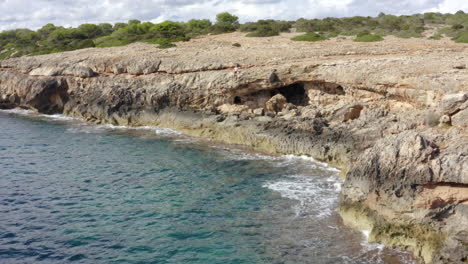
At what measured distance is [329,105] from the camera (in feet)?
90.8

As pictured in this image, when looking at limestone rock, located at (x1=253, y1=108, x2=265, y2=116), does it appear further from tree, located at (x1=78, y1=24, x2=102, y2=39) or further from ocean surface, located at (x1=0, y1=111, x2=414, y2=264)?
tree, located at (x1=78, y1=24, x2=102, y2=39)

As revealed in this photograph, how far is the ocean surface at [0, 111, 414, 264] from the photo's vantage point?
14719mm

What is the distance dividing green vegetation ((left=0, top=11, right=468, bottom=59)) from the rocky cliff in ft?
27.1

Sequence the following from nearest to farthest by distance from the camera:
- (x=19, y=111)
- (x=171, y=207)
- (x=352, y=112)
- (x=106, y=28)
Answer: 1. (x=171, y=207)
2. (x=352, y=112)
3. (x=19, y=111)
4. (x=106, y=28)

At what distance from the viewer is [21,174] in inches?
939

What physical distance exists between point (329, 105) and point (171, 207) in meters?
13.5

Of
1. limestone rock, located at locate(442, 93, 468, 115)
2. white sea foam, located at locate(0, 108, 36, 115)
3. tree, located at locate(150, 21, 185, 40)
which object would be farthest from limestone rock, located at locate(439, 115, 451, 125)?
tree, located at locate(150, 21, 185, 40)

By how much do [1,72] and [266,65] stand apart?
1287 inches

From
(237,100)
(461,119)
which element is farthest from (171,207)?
(237,100)

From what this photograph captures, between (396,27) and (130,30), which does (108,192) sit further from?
(130,30)

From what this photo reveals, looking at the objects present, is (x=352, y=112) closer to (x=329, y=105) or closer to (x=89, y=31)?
(x=329, y=105)

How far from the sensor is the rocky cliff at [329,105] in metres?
14.4

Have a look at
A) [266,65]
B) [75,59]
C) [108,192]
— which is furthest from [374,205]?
[75,59]

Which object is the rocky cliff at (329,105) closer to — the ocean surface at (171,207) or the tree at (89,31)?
the ocean surface at (171,207)
